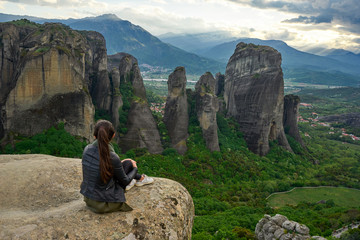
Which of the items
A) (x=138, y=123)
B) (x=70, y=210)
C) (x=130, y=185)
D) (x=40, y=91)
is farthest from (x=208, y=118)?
(x=70, y=210)

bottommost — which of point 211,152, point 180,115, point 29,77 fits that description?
point 211,152

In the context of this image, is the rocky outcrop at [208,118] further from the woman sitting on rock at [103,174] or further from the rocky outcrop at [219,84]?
the woman sitting on rock at [103,174]

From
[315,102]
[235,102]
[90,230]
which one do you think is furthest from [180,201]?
[315,102]

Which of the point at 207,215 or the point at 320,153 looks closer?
the point at 207,215

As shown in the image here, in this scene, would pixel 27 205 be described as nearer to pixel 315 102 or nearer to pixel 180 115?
pixel 180 115

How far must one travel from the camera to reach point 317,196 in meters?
30.3

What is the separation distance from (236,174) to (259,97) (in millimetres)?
14602

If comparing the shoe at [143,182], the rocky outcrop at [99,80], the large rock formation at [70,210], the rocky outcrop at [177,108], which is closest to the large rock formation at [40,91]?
the rocky outcrop at [99,80]

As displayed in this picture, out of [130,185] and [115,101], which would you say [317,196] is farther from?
[130,185]

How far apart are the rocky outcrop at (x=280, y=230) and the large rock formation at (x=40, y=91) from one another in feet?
Result: 52.4

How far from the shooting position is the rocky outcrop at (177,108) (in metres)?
33.0

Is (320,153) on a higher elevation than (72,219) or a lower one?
lower

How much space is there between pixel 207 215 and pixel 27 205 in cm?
1768

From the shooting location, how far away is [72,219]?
175 inches
